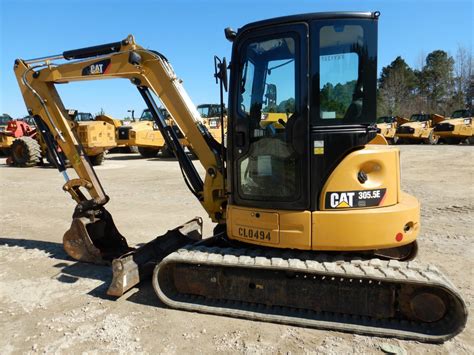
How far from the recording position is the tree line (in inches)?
2094

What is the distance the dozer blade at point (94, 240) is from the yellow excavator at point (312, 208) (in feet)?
3.95

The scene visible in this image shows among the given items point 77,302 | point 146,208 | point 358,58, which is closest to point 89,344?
point 77,302

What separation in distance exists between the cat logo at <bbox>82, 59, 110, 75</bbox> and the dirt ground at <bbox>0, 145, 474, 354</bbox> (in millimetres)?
2504

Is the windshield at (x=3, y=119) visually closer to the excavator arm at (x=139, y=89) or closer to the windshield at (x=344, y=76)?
the excavator arm at (x=139, y=89)

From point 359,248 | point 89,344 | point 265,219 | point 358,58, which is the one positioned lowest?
point 89,344

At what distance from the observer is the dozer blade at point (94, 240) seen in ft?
17.8

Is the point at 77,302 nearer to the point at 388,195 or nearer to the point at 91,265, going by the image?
the point at 91,265

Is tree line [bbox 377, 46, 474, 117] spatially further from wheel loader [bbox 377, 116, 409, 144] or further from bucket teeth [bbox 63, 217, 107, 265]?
bucket teeth [bbox 63, 217, 107, 265]

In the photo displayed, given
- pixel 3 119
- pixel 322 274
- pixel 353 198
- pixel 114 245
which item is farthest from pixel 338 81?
pixel 3 119

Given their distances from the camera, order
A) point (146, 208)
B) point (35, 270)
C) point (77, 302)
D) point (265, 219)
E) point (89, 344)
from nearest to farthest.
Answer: point (89, 344), point (265, 219), point (77, 302), point (35, 270), point (146, 208)

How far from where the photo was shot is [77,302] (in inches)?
174

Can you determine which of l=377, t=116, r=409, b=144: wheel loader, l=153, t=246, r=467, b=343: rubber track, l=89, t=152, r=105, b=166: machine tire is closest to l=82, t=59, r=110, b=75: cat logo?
l=153, t=246, r=467, b=343: rubber track

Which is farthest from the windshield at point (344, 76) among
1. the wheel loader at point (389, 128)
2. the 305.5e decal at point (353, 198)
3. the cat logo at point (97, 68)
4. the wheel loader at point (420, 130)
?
the wheel loader at point (389, 128)

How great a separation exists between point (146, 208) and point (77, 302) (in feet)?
15.5
